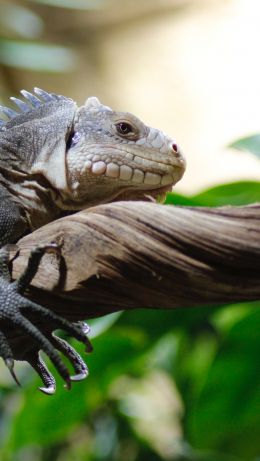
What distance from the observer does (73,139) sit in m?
2.41

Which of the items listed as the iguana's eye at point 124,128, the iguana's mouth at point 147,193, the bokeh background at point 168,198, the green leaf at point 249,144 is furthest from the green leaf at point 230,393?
the iguana's eye at point 124,128

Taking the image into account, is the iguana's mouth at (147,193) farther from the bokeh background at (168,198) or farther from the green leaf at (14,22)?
the green leaf at (14,22)

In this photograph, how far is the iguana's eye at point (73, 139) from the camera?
240 centimetres

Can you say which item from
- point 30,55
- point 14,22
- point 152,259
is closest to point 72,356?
point 152,259

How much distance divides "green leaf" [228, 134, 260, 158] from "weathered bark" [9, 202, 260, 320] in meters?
1.15

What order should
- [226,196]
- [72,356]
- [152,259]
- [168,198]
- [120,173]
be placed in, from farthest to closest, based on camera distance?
[226,196], [168,198], [120,173], [72,356], [152,259]

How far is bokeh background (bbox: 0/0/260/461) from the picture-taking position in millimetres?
2982

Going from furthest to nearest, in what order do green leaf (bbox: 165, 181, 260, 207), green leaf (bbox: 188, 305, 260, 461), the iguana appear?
1. green leaf (bbox: 188, 305, 260, 461)
2. green leaf (bbox: 165, 181, 260, 207)
3. the iguana

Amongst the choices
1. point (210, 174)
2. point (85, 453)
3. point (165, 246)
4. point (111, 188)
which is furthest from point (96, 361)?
point (210, 174)

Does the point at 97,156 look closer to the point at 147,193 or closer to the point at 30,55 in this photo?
the point at 147,193

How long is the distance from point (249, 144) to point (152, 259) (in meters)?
1.33

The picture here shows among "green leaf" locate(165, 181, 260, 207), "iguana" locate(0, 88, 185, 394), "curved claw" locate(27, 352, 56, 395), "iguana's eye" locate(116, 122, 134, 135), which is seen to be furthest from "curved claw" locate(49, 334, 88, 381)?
"green leaf" locate(165, 181, 260, 207)

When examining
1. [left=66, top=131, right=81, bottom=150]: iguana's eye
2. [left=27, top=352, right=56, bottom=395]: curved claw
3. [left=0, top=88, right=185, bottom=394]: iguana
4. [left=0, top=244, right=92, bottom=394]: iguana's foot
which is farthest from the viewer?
[left=66, top=131, right=81, bottom=150]: iguana's eye

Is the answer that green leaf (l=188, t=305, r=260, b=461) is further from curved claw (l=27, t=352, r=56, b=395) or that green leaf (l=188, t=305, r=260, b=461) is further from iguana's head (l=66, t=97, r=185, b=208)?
curved claw (l=27, t=352, r=56, b=395)
